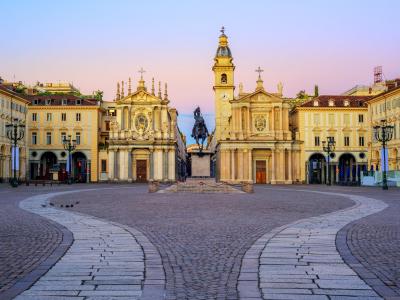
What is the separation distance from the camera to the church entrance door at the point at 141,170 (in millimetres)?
90625

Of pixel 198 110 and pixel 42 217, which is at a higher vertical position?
pixel 198 110

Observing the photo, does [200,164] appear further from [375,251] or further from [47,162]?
[47,162]

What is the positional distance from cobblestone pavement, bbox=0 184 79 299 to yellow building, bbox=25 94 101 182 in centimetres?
7407

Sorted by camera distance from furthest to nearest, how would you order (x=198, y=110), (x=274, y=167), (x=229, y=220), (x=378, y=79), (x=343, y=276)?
Answer: 1. (x=378, y=79)
2. (x=274, y=167)
3. (x=198, y=110)
4. (x=229, y=220)
5. (x=343, y=276)

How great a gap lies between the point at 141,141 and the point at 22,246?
79015 mm

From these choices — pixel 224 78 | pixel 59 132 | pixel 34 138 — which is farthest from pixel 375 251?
pixel 224 78

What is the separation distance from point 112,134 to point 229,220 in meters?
74.2

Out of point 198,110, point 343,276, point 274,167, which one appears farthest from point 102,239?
point 274,167

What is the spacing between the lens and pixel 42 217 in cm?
1920

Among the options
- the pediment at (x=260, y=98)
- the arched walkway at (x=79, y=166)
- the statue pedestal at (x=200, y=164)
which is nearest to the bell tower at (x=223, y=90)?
the pediment at (x=260, y=98)

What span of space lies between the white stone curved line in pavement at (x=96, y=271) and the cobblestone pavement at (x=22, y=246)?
37 centimetres

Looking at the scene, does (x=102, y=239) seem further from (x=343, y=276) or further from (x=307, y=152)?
(x=307, y=152)

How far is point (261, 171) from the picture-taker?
90.3 meters

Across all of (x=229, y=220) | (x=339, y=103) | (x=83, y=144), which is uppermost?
(x=339, y=103)
